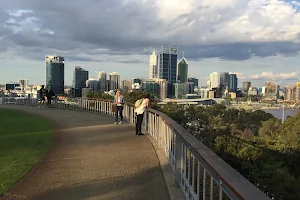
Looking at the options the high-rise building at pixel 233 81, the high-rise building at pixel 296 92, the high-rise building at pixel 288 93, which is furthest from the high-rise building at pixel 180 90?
the high-rise building at pixel 233 81

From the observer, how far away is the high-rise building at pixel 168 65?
15488 cm

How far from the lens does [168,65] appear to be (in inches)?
6284

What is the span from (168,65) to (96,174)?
154259 millimetres

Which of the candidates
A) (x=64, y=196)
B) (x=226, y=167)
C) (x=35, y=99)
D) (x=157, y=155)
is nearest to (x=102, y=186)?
(x=64, y=196)

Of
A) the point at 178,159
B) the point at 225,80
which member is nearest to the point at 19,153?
the point at 178,159

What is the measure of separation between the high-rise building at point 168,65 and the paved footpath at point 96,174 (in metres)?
143

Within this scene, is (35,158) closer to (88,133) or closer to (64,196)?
(64,196)

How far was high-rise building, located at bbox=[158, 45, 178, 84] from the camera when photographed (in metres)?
155

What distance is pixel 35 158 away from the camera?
8195 mm

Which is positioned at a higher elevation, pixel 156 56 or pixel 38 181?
pixel 156 56

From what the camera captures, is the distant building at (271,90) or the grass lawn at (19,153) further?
the distant building at (271,90)

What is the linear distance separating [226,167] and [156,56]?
515ft

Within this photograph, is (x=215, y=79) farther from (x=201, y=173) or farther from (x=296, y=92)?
(x=201, y=173)

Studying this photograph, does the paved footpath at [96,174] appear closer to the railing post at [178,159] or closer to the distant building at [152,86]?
the railing post at [178,159]
